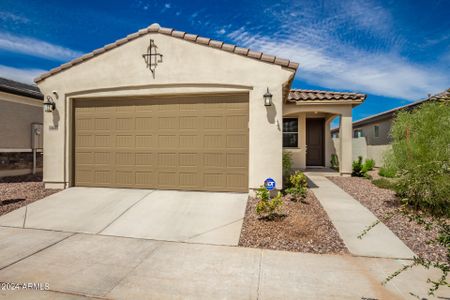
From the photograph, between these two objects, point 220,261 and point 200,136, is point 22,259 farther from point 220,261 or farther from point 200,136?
point 200,136

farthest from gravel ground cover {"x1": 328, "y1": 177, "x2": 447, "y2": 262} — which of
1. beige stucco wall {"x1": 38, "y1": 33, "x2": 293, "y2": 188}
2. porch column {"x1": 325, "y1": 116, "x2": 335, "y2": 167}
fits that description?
porch column {"x1": 325, "y1": 116, "x2": 335, "y2": 167}

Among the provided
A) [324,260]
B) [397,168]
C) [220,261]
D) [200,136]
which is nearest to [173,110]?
[200,136]

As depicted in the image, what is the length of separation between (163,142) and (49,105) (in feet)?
12.5

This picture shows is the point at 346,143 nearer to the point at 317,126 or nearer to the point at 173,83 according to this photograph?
Answer: the point at 317,126

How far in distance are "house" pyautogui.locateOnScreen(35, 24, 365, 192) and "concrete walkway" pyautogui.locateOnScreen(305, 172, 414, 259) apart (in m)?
1.60

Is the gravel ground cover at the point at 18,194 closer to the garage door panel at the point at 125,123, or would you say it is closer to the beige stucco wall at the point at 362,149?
the garage door panel at the point at 125,123

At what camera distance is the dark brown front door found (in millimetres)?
13422

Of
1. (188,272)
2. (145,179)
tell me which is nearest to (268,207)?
(188,272)

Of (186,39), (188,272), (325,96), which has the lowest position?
(188,272)

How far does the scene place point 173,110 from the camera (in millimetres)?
7223

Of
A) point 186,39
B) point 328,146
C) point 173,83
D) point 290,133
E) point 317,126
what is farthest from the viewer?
point 317,126

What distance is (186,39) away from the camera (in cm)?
696

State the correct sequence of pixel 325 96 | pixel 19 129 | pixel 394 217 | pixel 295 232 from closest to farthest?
1. pixel 295 232
2. pixel 394 217
3. pixel 325 96
4. pixel 19 129

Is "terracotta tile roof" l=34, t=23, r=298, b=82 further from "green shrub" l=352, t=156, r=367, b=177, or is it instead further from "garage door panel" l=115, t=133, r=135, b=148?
"green shrub" l=352, t=156, r=367, b=177
